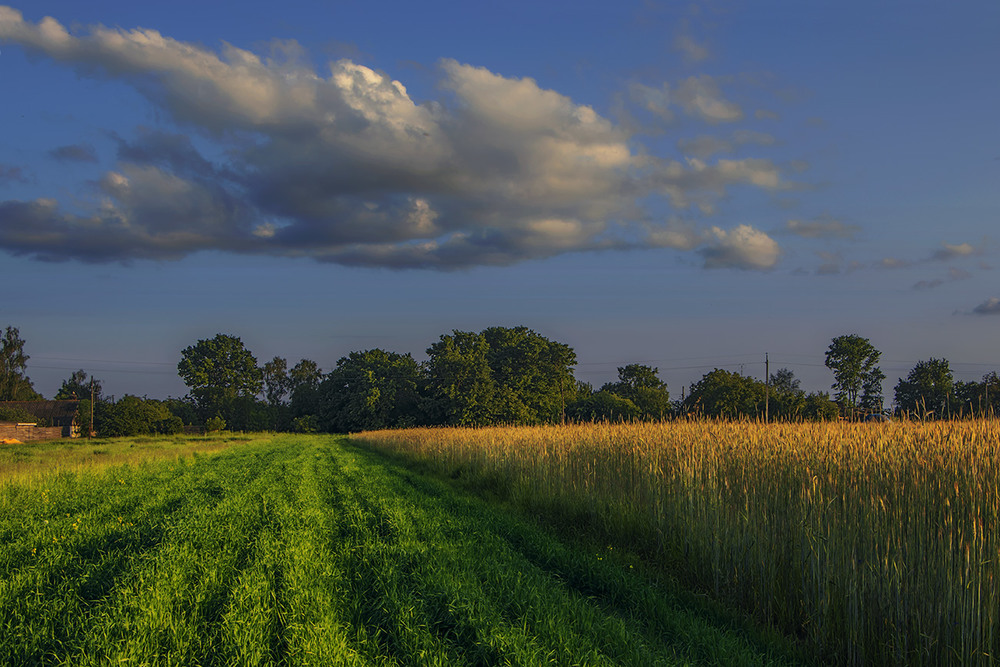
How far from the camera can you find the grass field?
4891 millimetres

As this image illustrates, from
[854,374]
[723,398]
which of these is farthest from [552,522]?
[854,374]

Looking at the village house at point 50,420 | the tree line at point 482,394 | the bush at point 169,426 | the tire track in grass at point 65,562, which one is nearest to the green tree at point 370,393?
the tree line at point 482,394

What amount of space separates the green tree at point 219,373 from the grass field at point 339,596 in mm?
103673

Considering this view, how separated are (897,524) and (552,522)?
21.8ft

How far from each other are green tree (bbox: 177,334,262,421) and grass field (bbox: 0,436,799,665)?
4082 inches

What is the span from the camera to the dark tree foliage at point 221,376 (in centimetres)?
10488

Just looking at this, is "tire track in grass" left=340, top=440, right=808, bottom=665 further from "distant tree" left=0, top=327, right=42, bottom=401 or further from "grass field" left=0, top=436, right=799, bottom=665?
"distant tree" left=0, top=327, right=42, bottom=401

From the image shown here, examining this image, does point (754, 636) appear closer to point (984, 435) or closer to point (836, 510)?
point (836, 510)

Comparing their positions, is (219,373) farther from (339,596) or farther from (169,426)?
(339,596)

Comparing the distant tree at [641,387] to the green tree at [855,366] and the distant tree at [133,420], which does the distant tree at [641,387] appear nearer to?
the green tree at [855,366]

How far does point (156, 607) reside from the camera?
5.59 meters

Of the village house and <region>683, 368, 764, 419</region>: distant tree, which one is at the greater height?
<region>683, 368, 764, 419</region>: distant tree

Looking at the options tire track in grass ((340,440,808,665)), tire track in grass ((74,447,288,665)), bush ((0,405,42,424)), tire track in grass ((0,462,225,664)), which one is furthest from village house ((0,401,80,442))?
tire track in grass ((340,440,808,665))

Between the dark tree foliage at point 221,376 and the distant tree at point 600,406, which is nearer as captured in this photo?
the distant tree at point 600,406
